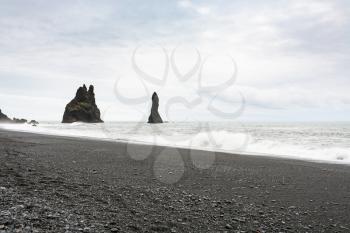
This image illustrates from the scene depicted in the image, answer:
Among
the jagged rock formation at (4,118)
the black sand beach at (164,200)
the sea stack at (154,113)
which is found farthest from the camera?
the jagged rock formation at (4,118)

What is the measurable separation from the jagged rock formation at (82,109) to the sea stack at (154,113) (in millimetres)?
23328

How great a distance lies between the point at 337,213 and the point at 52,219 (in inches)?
264

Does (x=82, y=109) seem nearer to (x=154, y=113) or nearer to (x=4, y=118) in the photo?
(x=154, y=113)

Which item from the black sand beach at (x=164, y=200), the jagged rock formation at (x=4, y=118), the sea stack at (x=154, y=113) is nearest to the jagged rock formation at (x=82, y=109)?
the sea stack at (x=154, y=113)

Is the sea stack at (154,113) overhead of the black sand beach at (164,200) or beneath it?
overhead

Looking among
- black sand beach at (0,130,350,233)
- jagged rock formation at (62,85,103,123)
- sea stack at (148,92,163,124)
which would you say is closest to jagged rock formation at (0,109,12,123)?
jagged rock formation at (62,85,103,123)

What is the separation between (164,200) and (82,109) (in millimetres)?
113778

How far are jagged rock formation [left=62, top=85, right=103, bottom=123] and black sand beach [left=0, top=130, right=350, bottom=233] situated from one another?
108 metres

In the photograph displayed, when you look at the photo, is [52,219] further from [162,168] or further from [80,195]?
[162,168]

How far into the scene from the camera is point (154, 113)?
119m

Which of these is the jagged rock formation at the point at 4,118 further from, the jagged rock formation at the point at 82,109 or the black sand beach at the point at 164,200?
the black sand beach at the point at 164,200

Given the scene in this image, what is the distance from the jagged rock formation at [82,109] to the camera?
115 m

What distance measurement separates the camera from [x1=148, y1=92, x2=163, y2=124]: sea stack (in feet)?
382

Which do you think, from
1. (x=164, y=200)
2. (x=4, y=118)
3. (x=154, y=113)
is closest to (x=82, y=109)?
(x=154, y=113)
